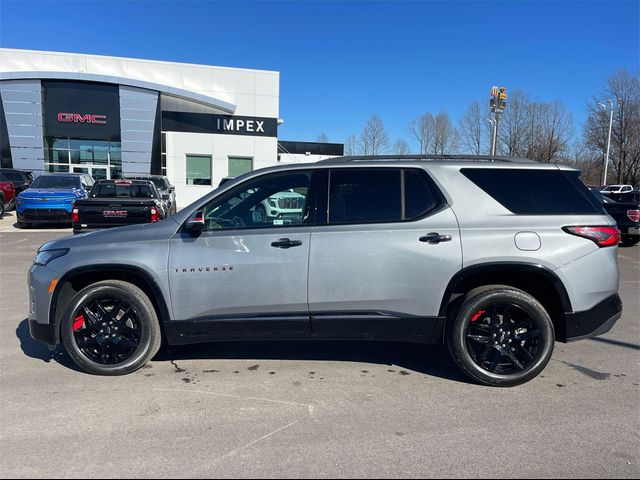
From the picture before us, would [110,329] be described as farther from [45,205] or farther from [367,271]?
[45,205]

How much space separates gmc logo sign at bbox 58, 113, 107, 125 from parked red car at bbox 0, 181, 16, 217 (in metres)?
10.8

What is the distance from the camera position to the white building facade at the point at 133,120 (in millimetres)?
26594

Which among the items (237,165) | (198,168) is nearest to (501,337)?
(237,165)

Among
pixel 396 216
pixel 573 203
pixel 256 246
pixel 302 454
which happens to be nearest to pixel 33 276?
pixel 256 246

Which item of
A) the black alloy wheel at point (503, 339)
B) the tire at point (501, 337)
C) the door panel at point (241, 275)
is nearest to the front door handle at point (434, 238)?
the tire at point (501, 337)

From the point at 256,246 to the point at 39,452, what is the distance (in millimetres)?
1972

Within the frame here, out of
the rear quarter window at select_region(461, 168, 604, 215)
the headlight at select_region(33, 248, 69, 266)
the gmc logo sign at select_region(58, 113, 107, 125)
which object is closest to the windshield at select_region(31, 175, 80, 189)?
the headlight at select_region(33, 248, 69, 266)

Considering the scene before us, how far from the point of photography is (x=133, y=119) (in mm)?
27312

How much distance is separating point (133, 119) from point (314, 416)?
27.8 meters

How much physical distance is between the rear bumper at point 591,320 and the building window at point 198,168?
26.1 metres

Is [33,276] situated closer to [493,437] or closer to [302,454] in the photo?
[302,454]

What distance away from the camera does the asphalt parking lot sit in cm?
272

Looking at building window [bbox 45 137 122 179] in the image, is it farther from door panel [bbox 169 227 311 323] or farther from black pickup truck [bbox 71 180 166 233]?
door panel [bbox 169 227 311 323]

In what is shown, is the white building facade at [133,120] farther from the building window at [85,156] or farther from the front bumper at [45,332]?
the front bumper at [45,332]
